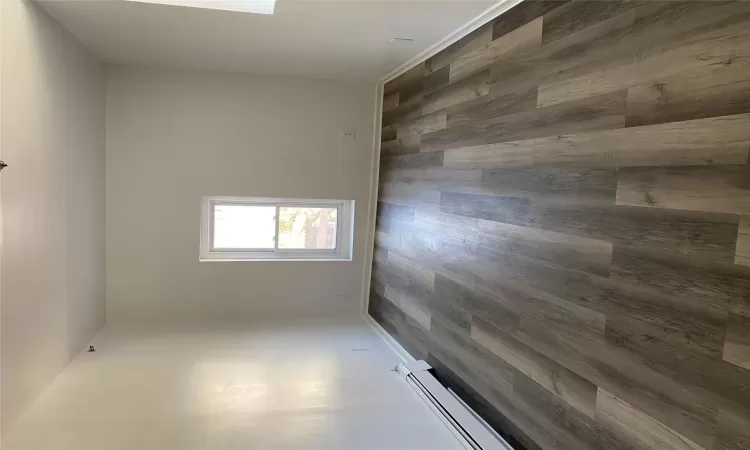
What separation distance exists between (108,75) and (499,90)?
292cm

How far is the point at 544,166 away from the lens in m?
2.07

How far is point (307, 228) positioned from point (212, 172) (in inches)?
36.1

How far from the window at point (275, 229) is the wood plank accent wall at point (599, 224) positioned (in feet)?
5.22

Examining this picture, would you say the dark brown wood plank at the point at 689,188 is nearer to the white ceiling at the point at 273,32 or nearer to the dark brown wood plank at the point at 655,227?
the dark brown wood plank at the point at 655,227

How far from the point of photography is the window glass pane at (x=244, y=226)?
4.22 metres

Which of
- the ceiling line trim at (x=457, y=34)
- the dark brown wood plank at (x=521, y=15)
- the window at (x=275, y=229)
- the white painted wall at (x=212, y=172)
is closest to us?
the dark brown wood plank at (x=521, y=15)

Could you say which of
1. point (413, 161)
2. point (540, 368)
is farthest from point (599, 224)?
point (413, 161)

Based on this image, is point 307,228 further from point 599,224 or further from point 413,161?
point 599,224

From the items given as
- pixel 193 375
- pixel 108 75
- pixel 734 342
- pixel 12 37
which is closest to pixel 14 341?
pixel 193 375

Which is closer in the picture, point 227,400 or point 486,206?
point 486,206

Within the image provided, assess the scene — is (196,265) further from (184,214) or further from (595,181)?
(595,181)

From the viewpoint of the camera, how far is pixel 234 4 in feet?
8.34

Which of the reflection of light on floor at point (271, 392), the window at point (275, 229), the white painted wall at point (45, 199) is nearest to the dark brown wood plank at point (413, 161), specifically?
the window at point (275, 229)

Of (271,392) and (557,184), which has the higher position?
(557,184)
